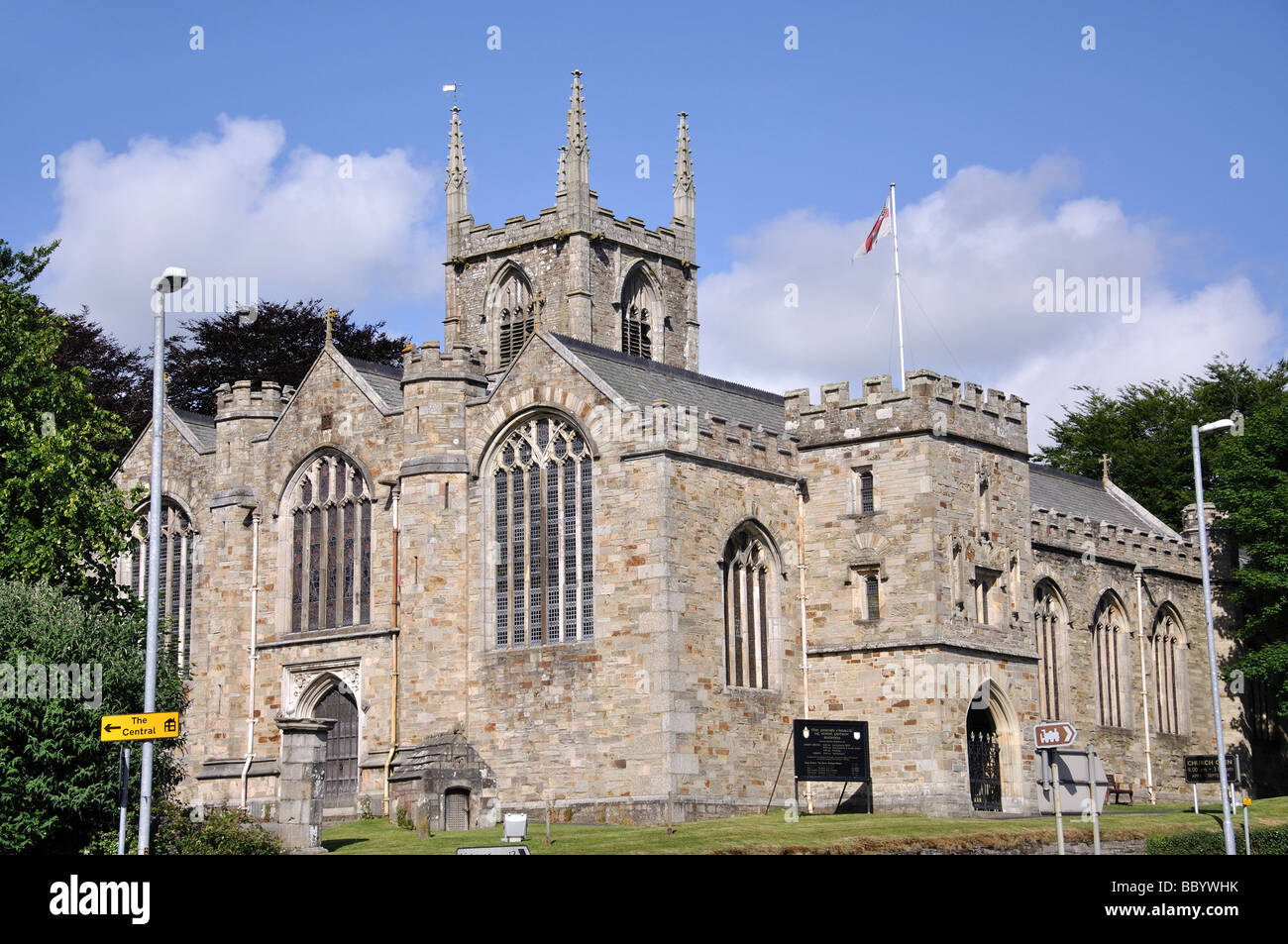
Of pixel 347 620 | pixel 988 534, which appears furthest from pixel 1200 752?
pixel 347 620

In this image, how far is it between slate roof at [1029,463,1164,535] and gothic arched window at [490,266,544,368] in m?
18.5

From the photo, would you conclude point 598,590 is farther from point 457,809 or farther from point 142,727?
point 142,727

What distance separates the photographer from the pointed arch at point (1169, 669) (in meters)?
56.9

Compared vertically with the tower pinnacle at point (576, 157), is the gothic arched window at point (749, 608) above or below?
below

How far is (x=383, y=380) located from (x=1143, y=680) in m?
25.5

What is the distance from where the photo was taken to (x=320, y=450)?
48.6 meters

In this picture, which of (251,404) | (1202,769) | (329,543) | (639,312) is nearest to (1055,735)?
(1202,769)

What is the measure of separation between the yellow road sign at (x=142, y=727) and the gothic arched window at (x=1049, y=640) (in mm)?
30750

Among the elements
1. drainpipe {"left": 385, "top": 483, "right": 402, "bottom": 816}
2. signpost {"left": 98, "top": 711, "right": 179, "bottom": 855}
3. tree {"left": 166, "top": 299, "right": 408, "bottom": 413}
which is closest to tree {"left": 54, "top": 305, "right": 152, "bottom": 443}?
tree {"left": 166, "top": 299, "right": 408, "bottom": 413}

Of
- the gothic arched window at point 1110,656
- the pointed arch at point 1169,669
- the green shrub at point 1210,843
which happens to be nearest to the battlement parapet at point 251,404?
the gothic arched window at point 1110,656

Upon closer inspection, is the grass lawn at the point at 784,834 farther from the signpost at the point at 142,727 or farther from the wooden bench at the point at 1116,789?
the signpost at the point at 142,727

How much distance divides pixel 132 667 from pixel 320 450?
14661mm

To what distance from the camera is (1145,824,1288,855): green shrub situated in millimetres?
34469
